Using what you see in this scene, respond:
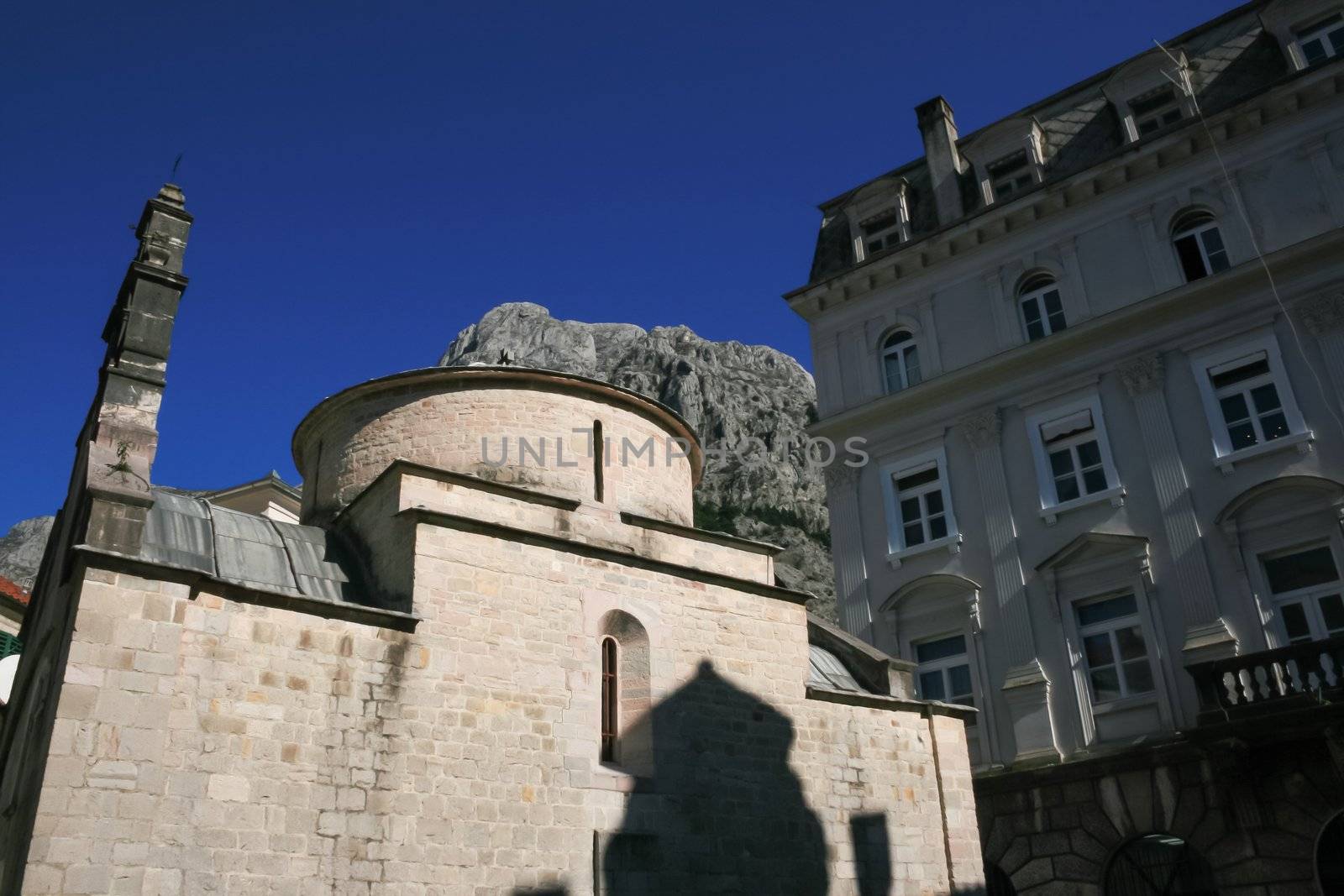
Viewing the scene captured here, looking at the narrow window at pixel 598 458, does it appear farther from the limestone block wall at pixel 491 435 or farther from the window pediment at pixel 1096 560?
the window pediment at pixel 1096 560

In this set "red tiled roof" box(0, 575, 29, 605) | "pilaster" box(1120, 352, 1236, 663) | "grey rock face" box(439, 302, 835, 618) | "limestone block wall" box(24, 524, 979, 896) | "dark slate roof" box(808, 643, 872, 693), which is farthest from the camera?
"grey rock face" box(439, 302, 835, 618)

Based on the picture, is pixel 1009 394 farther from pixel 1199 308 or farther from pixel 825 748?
pixel 825 748

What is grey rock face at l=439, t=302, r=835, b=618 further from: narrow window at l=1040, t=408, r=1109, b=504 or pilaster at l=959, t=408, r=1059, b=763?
narrow window at l=1040, t=408, r=1109, b=504

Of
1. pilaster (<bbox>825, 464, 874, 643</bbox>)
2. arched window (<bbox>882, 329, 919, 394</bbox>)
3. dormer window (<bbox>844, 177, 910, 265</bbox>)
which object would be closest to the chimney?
dormer window (<bbox>844, 177, 910, 265</bbox>)

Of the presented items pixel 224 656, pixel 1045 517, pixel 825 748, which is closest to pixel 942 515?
pixel 1045 517

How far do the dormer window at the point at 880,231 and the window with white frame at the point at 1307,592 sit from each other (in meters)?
11.4

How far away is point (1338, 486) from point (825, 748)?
10207mm

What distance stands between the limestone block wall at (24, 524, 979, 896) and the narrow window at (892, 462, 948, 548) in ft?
22.9

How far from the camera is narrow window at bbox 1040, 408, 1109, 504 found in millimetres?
20641

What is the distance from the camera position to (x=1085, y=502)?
20312 mm

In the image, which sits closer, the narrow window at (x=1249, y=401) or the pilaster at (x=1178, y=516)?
the pilaster at (x=1178, y=516)

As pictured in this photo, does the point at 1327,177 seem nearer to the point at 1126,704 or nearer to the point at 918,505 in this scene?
the point at 918,505

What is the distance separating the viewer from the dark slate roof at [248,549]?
11.7 m

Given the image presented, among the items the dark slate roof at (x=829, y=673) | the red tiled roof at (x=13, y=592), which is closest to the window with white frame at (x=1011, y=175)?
the dark slate roof at (x=829, y=673)
